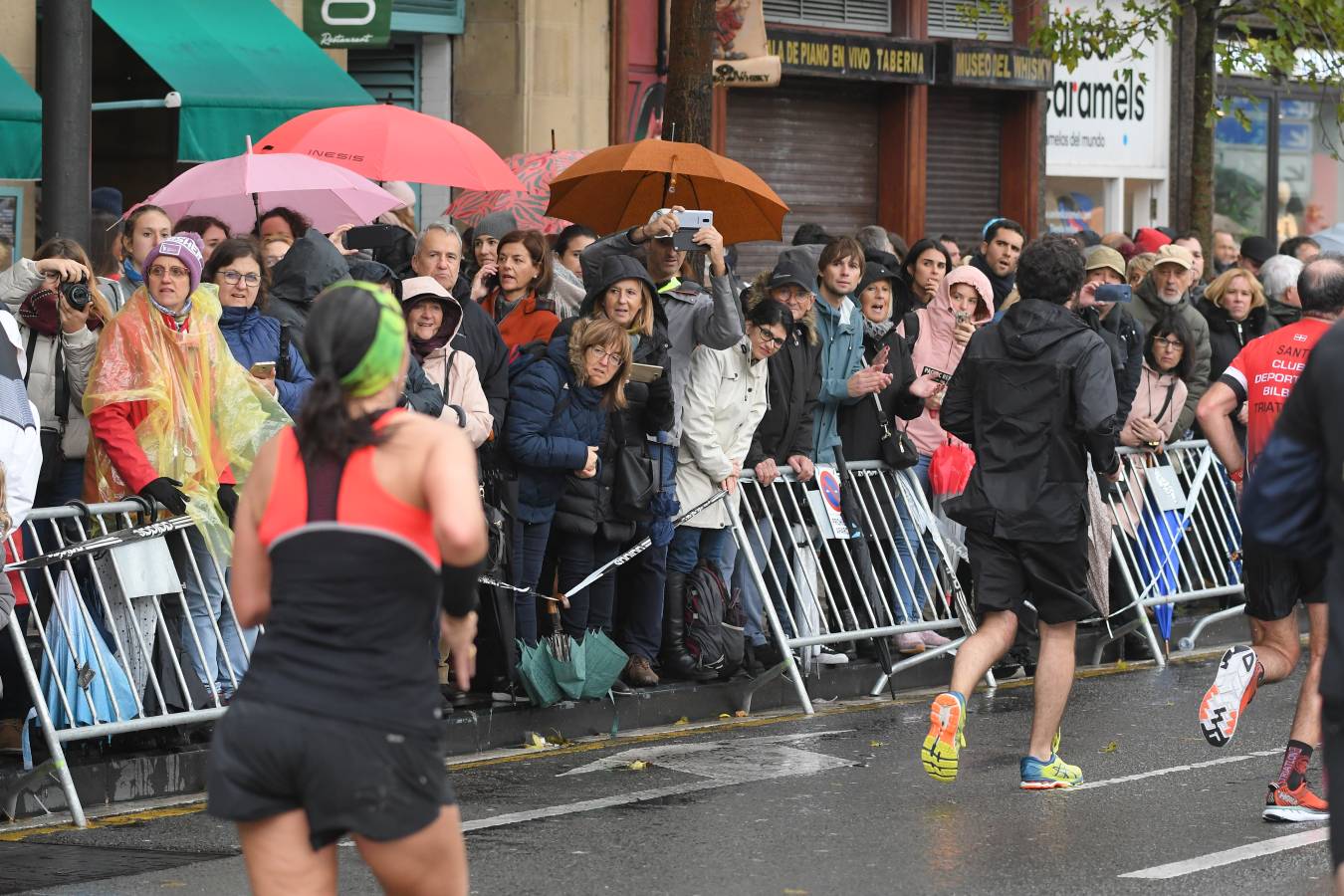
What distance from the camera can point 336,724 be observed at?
15.0ft

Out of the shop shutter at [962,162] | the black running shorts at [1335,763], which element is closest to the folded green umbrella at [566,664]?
the black running shorts at [1335,763]

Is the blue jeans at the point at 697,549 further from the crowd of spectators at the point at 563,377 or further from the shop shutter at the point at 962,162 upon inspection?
the shop shutter at the point at 962,162

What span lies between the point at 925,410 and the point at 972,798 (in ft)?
12.9

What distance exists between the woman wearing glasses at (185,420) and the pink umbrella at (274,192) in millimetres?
1869

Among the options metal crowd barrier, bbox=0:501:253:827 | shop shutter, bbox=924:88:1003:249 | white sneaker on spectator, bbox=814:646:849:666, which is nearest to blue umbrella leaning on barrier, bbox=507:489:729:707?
metal crowd barrier, bbox=0:501:253:827

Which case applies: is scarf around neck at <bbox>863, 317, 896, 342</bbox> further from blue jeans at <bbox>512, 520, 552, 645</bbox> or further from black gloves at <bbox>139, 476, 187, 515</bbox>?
black gloves at <bbox>139, 476, 187, 515</bbox>

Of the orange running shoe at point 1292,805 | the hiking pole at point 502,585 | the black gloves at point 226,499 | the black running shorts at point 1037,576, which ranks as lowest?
the orange running shoe at point 1292,805

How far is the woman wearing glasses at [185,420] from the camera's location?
8.76m

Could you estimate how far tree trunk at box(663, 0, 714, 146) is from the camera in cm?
1276

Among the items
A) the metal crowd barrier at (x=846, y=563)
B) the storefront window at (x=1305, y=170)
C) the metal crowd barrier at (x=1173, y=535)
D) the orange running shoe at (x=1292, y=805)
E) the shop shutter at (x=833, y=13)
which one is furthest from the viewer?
the storefront window at (x=1305, y=170)

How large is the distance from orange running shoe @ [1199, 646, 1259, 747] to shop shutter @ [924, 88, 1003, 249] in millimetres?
13471

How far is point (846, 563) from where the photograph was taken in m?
11.4

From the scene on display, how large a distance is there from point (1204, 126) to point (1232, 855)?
1118 cm

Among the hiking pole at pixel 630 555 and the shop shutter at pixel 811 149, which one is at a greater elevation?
the shop shutter at pixel 811 149
